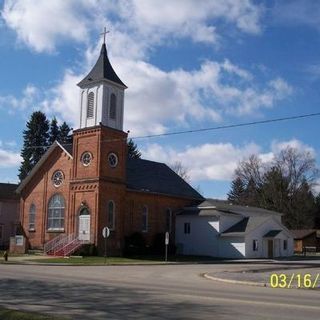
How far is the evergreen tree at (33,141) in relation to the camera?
93.1 m

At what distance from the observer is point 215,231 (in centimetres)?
5562

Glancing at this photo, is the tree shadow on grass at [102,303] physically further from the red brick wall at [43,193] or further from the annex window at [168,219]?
the annex window at [168,219]

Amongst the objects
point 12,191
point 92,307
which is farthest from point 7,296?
point 12,191

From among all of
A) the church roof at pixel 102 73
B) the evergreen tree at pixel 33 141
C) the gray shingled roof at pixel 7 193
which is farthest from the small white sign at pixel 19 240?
the evergreen tree at pixel 33 141

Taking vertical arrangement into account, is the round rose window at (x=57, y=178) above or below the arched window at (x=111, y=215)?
above

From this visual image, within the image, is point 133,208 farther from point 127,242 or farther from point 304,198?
point 304,198

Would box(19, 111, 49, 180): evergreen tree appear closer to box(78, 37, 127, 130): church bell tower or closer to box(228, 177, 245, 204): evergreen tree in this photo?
box(228, 177, 245, 204): evergreen tree

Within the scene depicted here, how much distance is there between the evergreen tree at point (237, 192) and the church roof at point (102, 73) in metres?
48.0

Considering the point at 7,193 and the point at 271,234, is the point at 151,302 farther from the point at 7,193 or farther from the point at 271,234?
the point at 7,193

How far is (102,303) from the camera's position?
15.2 m

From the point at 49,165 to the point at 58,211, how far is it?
16.2 ft

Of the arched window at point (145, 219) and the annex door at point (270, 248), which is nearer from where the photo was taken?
the arched window at point (145, 219)

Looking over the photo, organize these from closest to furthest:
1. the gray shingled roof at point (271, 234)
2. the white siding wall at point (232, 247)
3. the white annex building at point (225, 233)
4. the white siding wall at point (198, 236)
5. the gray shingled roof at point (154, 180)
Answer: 1. the white siding wall at point (232, 247)
2. the white annex building at point (225, 233)
3. the white siding wall at point (198, 236)
4. the gray shingled roof at point (154, 180)
5. the gray shingled roof at point (271, 234)

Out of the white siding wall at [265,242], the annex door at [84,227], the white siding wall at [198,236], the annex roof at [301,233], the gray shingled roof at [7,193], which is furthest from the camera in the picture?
the annex roof at [301,233]
